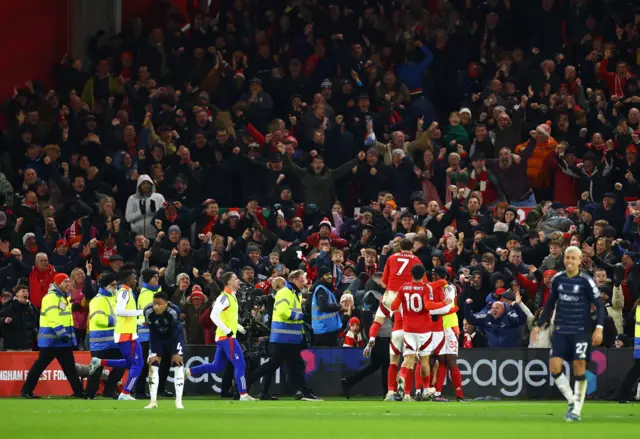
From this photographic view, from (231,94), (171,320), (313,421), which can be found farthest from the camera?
(231,94)

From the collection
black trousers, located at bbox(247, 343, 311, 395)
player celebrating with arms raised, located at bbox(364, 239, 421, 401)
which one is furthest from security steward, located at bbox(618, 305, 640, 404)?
black trousers, located at bbox(247, 343, 311, 395)

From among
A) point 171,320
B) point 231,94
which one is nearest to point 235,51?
point 231,94

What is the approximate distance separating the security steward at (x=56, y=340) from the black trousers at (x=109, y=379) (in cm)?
37

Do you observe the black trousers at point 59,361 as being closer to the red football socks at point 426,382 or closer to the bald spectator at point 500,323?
the red football socks at point 426,382

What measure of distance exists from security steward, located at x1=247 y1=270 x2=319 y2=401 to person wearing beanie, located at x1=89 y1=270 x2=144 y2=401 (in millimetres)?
2121

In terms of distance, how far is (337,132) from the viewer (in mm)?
30750

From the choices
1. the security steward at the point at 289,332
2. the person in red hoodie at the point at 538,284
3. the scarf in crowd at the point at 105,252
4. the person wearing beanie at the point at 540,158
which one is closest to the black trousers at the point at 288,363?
the security steward at the point at 289,332

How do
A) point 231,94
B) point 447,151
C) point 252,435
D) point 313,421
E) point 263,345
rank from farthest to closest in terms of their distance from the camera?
point 231,94, point 447,151, point 263,345, point 313,421, point 252,435

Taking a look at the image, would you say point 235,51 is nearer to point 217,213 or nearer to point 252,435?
point 217,213

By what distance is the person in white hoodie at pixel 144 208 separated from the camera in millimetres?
29688

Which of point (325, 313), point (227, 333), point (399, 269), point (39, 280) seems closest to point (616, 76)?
point (325, 313)

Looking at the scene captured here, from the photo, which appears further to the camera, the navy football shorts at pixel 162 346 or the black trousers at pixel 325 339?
the black trousers at pixel 325 339

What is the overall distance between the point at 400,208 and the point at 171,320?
8.36 m

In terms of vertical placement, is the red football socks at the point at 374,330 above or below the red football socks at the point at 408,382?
above
